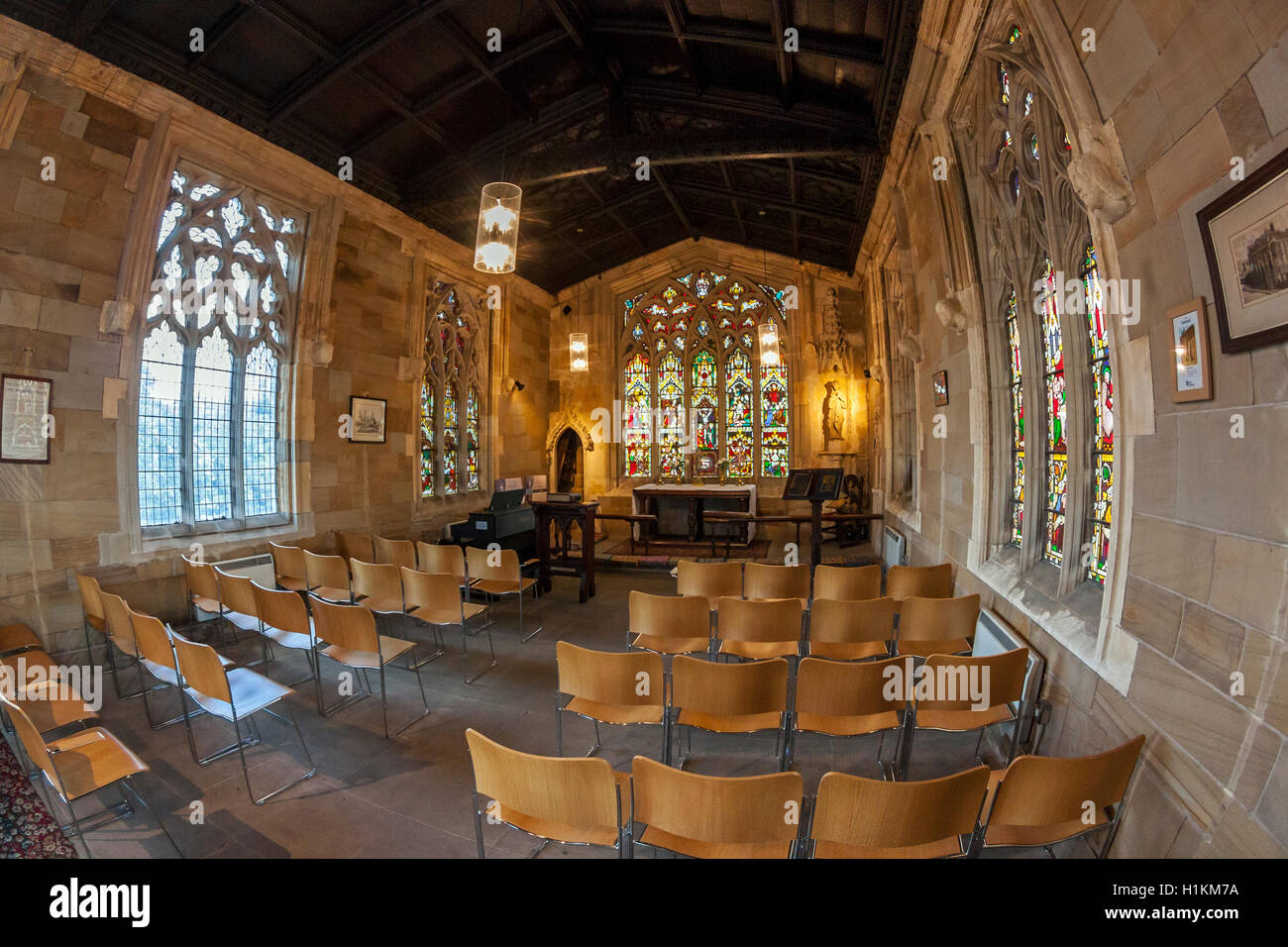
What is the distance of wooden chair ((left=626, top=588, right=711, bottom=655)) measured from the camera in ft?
11.8

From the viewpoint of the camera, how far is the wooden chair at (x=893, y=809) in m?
1.59

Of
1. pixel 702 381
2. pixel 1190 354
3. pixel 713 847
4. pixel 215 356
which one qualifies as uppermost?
pixel 702 381

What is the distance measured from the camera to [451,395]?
353 inches

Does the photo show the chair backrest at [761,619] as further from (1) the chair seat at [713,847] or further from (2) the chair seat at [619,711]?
(1) the chair seat at [713,847]

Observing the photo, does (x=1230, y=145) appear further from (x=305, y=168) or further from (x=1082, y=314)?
(x=305, y=168)

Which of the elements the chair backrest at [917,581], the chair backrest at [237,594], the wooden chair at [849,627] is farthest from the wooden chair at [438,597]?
the chair backrest at [917,581]

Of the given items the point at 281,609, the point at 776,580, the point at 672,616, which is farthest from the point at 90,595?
the point at 776,580

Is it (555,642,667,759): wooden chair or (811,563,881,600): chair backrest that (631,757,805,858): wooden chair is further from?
(811,563,881,600): chair backrest

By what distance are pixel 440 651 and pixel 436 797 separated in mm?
2187

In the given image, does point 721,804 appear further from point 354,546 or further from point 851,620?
point 354,546

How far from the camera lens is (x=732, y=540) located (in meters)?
9.94

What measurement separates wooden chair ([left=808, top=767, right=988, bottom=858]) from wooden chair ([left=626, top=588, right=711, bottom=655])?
6.30 feet

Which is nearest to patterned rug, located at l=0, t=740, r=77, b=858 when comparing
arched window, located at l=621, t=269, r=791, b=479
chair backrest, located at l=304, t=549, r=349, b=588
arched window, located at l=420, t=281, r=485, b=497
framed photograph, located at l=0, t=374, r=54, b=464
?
chair backrest, located at l=304, t=549, r=349, b=588

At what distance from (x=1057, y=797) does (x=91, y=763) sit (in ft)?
12.1
